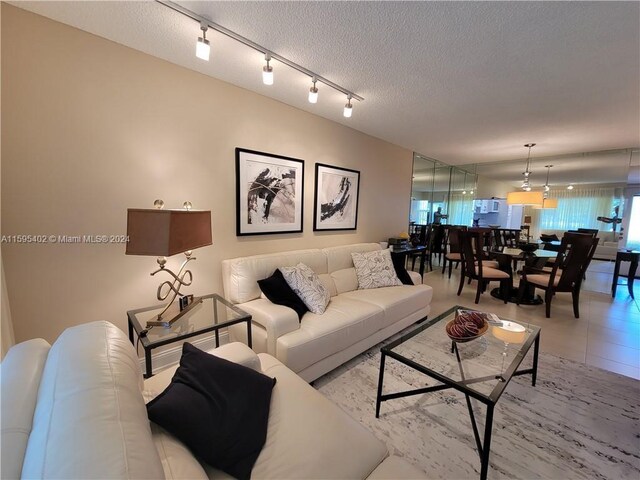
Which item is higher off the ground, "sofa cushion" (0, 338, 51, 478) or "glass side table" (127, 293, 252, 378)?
→ "sofa cushion" (0, 338, 51, 478)

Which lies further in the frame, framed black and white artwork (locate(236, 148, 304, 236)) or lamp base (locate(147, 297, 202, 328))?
framed black and white artwork (locate(236, 148, 304, 236))

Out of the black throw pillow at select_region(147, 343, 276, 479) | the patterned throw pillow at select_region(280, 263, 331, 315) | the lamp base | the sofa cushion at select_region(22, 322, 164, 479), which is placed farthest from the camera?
the patterned throw pillow at select_region(280, 263, 331, 315)

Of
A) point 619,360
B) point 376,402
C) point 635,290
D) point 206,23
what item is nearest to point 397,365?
point 376,402

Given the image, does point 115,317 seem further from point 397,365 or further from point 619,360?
point 619,360

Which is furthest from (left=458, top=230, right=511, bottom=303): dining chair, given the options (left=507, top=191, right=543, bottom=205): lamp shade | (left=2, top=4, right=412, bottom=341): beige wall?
(left=2, top=4, right=412, bottom=341): beige wall

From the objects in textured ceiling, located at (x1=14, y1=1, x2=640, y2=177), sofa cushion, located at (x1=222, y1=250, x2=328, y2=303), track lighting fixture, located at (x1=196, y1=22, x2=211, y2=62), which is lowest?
sofa cushion, located at (x1=222, y1=250, x2=328, y2=303)

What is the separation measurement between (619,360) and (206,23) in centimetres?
440

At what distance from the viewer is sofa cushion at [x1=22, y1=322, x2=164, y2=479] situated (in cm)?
54

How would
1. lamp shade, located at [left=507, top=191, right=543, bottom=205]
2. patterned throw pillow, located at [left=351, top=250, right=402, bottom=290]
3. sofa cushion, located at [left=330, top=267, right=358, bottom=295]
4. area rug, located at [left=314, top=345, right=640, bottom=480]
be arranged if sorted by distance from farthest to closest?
lamp shade, located at [left=507, top=191, right=543, bottom=205]
patterned throw pillow, located at [left=351, top=250, right=402, bottom=290]
sofa cushion, located at [left=330, top=267, right=358, bottom=295]
area rug, located at [left=314, top=345, right=640, bottom=480]

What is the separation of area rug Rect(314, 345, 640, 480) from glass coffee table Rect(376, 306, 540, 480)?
11cm

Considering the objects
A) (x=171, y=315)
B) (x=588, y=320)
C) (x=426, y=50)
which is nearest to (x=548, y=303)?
(x=588, y=320)

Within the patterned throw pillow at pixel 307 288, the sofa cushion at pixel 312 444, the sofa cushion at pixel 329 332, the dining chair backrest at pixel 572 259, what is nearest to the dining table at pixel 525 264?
the dining chair backrest at pixel 572 259

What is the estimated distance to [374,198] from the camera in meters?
4.19

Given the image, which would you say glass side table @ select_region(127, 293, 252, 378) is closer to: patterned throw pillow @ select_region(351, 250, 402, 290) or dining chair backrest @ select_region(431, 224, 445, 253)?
patterned throw pillow @ select_region(351, 250, 402, 290)
